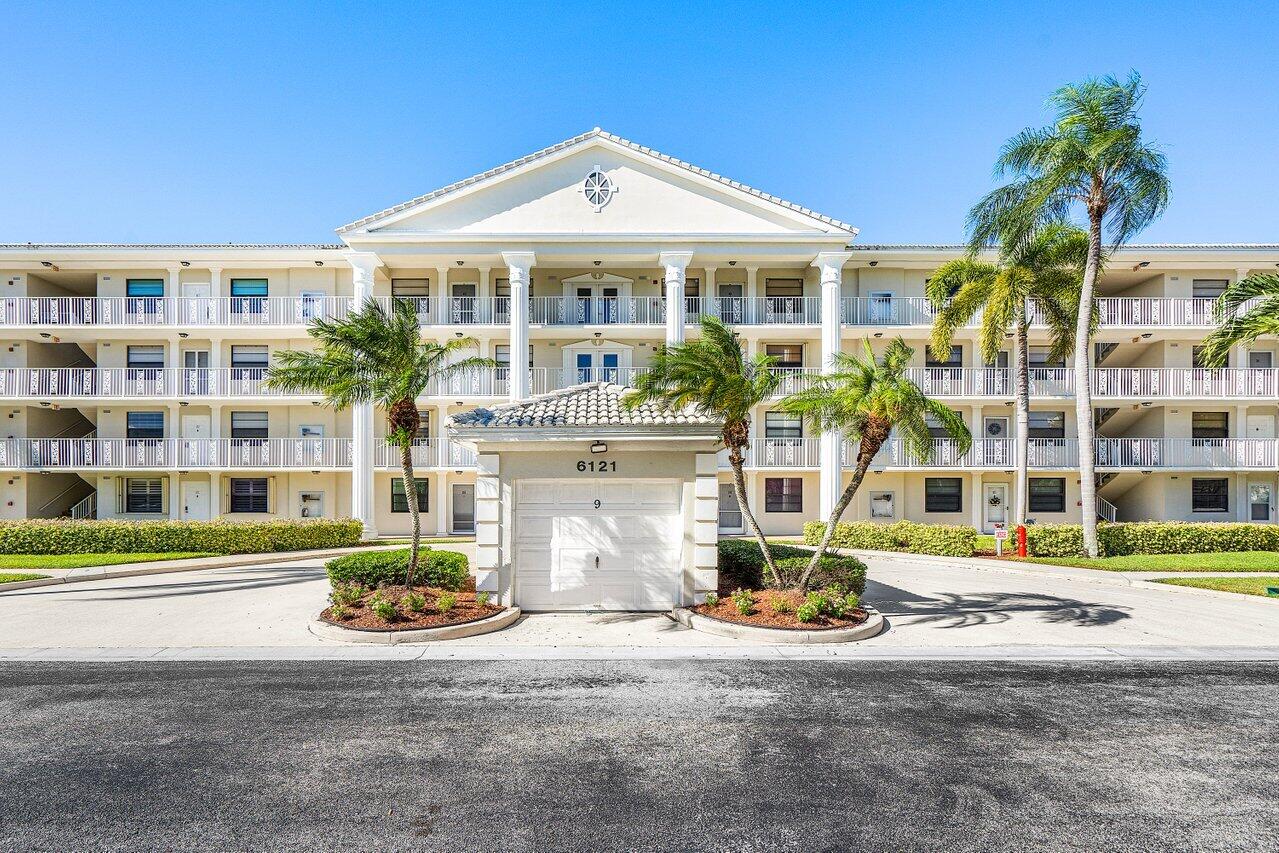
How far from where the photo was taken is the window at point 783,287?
2747 centimetres

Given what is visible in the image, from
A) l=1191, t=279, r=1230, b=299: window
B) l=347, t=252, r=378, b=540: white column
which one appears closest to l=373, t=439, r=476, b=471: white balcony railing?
l=347, t=252, r=378, b=540: white column

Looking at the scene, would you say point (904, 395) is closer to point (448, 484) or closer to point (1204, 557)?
point (1204, 557)

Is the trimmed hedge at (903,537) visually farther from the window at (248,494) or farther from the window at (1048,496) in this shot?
the window at (248,494)

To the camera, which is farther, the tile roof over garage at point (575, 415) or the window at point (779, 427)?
the window at point (779, 427)

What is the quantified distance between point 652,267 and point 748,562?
16541 millimetres

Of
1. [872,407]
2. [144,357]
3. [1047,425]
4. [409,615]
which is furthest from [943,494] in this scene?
[144,357]

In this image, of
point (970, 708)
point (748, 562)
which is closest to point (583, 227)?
point (748, 562)

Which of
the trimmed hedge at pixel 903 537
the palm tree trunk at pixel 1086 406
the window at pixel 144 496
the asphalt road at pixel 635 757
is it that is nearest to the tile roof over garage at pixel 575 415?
the asphalt road at pixel 635 757

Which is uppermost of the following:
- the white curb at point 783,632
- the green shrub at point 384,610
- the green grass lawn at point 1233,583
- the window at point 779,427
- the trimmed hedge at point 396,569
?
the window at point 779,427

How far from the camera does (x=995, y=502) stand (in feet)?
87.8

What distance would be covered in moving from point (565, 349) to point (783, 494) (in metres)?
10.8

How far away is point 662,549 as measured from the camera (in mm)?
12086

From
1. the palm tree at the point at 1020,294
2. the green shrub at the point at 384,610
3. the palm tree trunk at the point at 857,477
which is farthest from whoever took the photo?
the palm tree at the point at 1020,294

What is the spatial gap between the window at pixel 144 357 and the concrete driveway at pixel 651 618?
14.3 m
